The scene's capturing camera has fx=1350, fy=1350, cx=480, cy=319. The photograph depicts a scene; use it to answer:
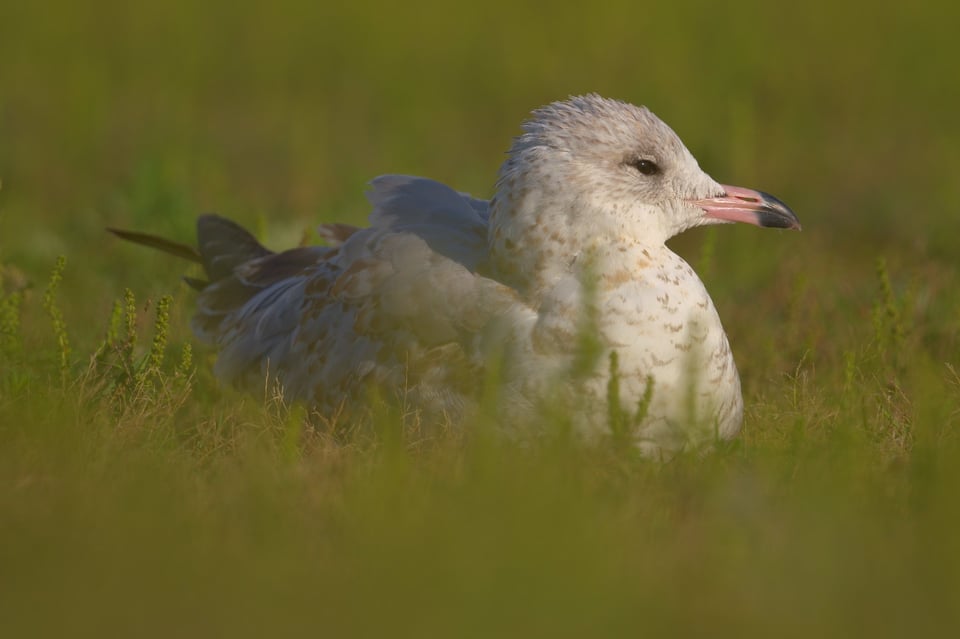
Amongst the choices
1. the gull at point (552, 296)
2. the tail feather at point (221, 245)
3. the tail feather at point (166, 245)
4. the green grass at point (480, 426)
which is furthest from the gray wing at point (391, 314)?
the tail feather at point (166, 245)

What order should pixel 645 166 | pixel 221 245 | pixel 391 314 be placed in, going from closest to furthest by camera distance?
pixel 645 166, pixel 391 314, pixel 221 245

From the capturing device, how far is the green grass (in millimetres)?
2906

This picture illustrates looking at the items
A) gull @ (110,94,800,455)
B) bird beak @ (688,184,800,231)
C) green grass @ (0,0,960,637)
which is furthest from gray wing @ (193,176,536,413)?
bird beak @ (688,184,800,231)

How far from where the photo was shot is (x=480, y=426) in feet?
11.7

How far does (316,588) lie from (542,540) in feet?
1.66

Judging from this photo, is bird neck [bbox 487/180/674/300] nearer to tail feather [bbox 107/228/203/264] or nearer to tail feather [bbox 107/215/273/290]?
tail feather [bbox 107/215/273/290]

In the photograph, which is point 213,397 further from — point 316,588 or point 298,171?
point 298,171

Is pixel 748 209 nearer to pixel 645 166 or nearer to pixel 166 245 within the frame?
pixel 645 166

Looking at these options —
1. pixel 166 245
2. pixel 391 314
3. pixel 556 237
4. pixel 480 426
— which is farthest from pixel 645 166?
pixel 166 245

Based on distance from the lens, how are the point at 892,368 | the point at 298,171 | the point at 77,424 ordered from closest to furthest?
the point at 77,424 < the point at 892,368 < the point at 298,171

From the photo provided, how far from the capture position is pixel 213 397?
5297mm

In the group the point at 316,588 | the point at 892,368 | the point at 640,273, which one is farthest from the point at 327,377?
the point at 892,368

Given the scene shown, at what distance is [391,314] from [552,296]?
592mm

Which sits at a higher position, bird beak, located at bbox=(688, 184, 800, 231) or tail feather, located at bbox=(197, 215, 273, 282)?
bird beak, located at bbox=(688, 184, 800, 231)
